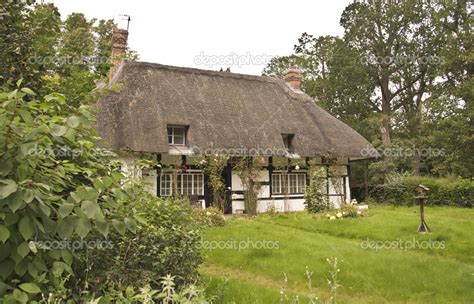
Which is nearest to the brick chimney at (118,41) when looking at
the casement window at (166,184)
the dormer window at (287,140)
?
the casement window at (166,184)

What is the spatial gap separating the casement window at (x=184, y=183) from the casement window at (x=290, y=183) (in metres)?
3.19

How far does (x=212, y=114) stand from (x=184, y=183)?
2.99 metres

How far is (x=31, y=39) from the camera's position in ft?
14.5

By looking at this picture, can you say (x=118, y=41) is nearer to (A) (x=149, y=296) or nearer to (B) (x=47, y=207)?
(B) (x=47, y=207)

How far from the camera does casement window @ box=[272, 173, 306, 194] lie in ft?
53.8

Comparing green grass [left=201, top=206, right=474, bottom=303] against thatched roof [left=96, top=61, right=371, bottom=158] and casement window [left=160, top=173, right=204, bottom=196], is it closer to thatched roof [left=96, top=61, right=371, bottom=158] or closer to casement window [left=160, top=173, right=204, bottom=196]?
casement window [left=160, top=173, right=204, bottom=196]

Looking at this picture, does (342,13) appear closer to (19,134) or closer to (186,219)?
(186,219)

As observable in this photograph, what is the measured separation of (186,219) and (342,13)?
26.6m

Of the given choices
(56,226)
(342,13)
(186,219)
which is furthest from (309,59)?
(56,226)

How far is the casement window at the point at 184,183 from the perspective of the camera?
47.5ft

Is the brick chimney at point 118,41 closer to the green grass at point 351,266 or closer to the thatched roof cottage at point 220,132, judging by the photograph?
the thatched roof cottage at point 220,132

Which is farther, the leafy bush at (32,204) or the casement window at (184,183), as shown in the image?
the casement window at (184,183)

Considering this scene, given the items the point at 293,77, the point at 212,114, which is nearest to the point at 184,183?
the point at 212,114

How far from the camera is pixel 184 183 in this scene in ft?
48.7
